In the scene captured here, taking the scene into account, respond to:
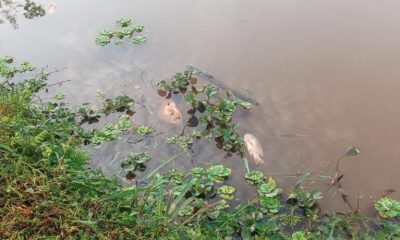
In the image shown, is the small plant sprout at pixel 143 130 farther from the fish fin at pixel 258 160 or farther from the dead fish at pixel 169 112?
the fish fin at pixel 258 160

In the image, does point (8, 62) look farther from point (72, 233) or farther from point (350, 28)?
point (350, 28)

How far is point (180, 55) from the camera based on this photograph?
15.5 feet

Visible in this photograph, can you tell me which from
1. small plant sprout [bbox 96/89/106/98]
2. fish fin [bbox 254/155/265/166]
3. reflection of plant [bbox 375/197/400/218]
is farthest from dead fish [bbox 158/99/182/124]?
reflection of plant [bbox 375/197/400/218]

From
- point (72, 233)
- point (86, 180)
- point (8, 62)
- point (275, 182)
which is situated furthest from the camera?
point (8, 62)

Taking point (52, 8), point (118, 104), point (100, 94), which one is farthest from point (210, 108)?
point (52, 8)

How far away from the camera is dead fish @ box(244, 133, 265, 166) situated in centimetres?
349

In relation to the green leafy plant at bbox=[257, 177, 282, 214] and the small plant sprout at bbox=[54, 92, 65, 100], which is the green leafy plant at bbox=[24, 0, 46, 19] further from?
the green leafy plant at bbox=[257, 177, 282, 214]

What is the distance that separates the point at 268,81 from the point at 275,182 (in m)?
1.29

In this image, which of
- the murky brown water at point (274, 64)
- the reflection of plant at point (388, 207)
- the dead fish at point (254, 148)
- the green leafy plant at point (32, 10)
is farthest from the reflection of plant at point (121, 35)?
the reflection of plant at point (388, 207)

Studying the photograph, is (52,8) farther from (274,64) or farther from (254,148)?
(254,148)

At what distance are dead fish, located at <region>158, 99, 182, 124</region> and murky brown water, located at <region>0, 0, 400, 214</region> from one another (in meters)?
0.10

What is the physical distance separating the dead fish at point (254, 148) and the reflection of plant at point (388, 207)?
0.95 meters

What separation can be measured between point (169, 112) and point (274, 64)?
124cm

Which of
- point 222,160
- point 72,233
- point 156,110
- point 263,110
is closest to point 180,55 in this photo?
point 156,110
